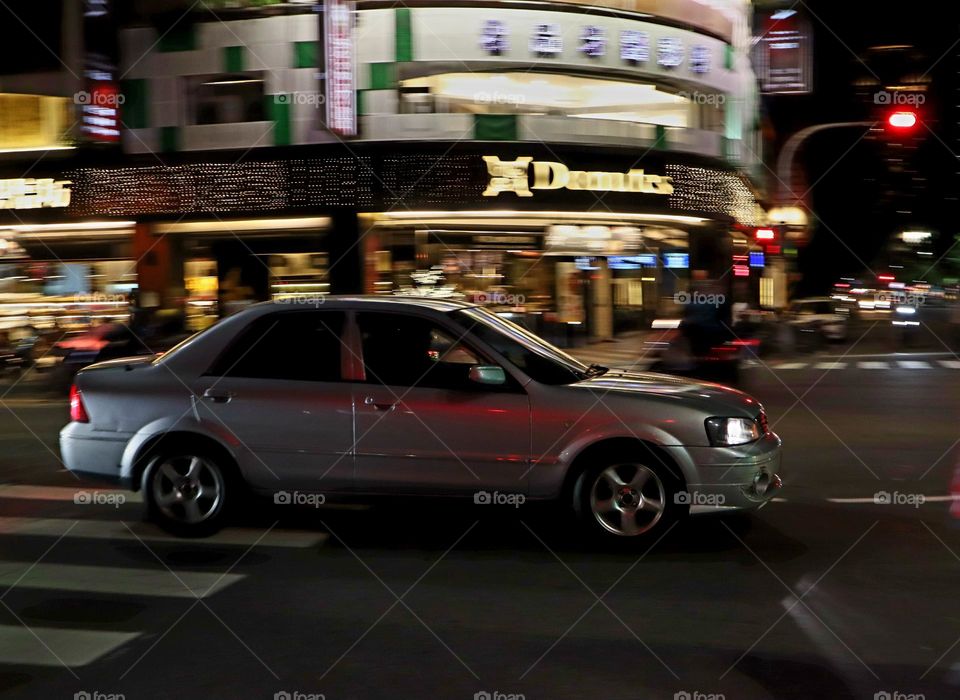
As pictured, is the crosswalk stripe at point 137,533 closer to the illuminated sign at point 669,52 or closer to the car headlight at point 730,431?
the car headlight at point 730,431

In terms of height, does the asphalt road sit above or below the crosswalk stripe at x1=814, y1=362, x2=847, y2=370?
below

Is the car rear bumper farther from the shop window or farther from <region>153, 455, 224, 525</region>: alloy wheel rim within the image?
the shop window

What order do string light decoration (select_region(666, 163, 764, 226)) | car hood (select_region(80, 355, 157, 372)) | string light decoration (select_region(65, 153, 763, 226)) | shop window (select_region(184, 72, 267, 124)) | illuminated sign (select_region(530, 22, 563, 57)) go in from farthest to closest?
string light decoration (select_region(666, 163, 764, 226)), shop window (select_region(184, 72, 267, 124)), string light decoration (select_region(65, 153, 763, 226)), illuminated sign (select_region(530, 22, 563, 57)), car hood (select_region(80, 355, 157, 372))

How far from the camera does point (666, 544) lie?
6984mm

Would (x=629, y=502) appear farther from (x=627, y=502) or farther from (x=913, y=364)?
A: (x=913, y=364)

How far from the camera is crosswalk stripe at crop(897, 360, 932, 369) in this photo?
23469 millimetres

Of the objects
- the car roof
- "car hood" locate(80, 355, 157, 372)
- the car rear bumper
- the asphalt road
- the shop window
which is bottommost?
the asphalt road

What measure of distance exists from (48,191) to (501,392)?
22514 millimetres

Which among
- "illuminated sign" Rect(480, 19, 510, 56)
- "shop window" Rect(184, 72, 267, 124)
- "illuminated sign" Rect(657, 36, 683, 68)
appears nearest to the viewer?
"illuminated sign" Rect(480, 19, 510, 56)

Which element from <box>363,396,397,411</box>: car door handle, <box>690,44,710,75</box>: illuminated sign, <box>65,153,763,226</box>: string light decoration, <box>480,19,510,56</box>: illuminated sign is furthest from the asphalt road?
<box>690,44,710,75</box>: illuminated sign

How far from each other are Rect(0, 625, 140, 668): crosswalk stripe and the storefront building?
63.2ft

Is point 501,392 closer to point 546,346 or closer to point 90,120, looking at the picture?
point 546,346

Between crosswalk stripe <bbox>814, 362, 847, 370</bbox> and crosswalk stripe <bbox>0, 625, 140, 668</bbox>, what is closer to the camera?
crosswalk stripe <bbox>0, 625, 140, 668</bbox>

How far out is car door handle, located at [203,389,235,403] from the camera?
7.27 meters
